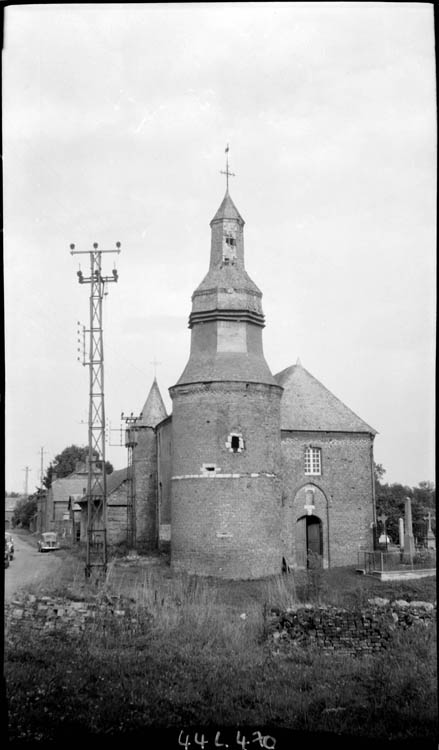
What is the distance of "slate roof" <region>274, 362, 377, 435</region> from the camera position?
114ft

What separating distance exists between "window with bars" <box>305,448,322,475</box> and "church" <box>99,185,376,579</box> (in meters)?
0.05

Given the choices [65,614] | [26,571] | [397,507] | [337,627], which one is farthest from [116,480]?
[337,627]

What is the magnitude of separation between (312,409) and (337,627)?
20328 millimetres

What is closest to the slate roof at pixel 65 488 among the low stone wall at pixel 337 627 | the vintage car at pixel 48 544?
the vintage car at pixel 48 544

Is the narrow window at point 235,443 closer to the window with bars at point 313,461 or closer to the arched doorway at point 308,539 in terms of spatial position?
the window with bars at point 313,461

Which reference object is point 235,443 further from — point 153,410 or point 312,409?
point 153,410

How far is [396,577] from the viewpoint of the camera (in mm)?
27844

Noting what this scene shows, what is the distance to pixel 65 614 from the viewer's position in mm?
16781

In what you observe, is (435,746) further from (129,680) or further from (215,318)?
(215,318)

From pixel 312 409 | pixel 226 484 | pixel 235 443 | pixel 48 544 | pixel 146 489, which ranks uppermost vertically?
pixel 312 409

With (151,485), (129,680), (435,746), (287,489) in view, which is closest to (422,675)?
(435,746)

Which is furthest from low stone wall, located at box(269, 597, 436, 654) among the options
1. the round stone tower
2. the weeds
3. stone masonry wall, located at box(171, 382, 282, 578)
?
the round stone tower

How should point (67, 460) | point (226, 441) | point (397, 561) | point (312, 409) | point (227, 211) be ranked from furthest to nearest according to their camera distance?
point (67, 460), point (312, 409), point (227, 211), point (397, 561), point (226, 441)

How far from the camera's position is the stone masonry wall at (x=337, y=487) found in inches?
1336
